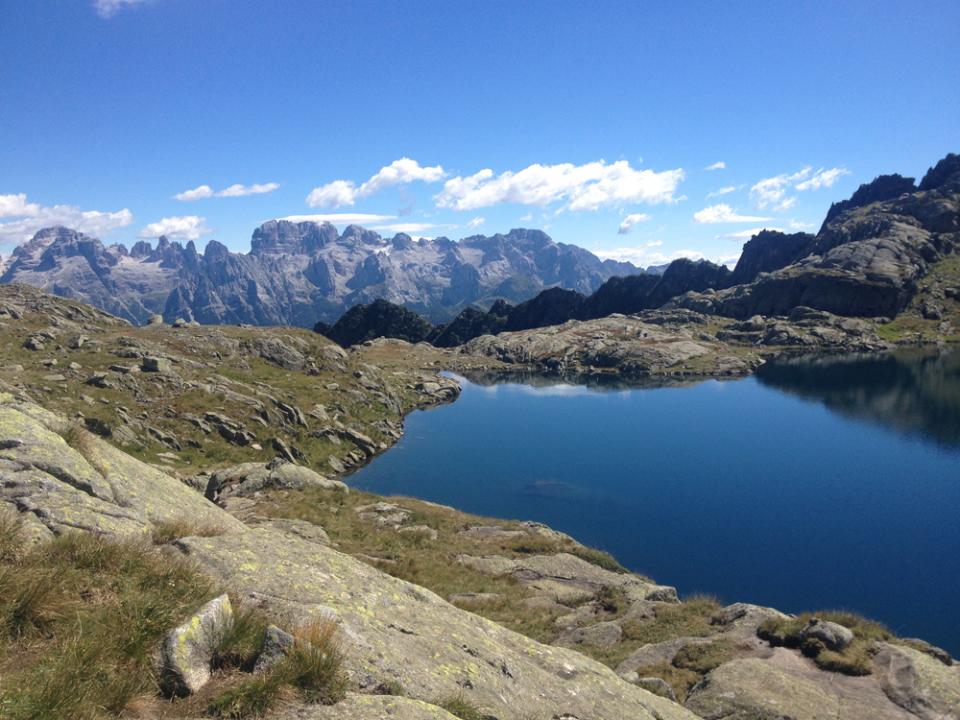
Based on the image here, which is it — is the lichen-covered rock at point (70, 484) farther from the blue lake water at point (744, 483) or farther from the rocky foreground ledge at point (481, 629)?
the blue lake water at point (744, 483)

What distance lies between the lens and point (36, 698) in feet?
19.0

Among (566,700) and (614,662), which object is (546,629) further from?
(566,700)

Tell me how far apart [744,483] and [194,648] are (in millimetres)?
88995

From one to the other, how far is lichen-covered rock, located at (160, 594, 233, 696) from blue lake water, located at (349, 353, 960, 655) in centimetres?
5331

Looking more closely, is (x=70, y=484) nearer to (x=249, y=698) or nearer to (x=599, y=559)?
(x=249, y=698)

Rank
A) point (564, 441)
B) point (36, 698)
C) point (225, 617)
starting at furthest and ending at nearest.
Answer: point (564, 441) < point (225, 617) < point (36, 698)

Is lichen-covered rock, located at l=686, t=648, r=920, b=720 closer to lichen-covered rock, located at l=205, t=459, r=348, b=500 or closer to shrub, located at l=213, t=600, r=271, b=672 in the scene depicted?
shrub, located at l=213, t=600, r=271, b=672

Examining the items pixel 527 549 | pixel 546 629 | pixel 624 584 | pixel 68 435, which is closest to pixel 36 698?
pixel 68 435

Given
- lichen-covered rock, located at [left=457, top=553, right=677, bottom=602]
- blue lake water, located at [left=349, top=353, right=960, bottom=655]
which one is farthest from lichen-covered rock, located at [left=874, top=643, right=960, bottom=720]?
blue lake water, located at [left=349, top=353, right=960, bottom=655]

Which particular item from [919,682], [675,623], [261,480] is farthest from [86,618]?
[261,480]

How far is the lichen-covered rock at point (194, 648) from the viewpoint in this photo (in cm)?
699

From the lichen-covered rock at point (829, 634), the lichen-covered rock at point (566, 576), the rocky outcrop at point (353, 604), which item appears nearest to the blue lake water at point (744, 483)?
the lichen-covered rock at point (566, 576)

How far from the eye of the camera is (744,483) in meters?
82.6

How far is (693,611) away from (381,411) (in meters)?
96.1
